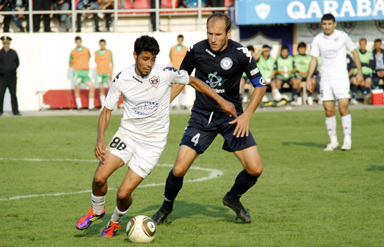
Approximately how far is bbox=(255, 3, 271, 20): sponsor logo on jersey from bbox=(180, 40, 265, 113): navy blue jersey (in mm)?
13237

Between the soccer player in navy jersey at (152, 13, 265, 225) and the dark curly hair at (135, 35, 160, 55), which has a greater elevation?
the dark curly hair at (135, 35, 160, 55)

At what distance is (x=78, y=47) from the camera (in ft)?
58.4

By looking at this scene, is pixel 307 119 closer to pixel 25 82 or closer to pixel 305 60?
pixel 305 60

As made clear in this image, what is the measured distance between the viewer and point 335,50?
991 cm

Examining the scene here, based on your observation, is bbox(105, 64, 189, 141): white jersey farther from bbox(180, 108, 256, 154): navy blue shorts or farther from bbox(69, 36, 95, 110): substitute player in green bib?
bbox(69, 36, 95, 110): substitute player in green bib

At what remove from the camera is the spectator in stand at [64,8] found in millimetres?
19938

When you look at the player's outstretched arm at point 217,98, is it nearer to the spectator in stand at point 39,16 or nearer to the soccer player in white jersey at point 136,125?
the soccer player in white jersey at point 136,125

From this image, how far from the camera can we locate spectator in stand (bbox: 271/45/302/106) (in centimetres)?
1855

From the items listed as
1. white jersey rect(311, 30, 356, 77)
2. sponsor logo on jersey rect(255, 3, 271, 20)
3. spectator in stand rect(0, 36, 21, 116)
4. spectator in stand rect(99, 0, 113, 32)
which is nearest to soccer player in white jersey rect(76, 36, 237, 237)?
white jersey rect(311, 30, 356, 77)

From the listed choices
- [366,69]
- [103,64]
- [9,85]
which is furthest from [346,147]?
[9,85]

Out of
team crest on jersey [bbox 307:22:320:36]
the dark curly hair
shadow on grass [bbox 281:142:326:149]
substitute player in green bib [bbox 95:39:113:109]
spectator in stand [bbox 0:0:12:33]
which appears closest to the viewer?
the dark curly hair

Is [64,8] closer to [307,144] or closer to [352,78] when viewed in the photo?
[352,78]

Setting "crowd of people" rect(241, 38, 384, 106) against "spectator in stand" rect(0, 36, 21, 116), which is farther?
"crowd of people" rect(241, 38, 384, 106)

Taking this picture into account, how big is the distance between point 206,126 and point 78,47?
1321cm
